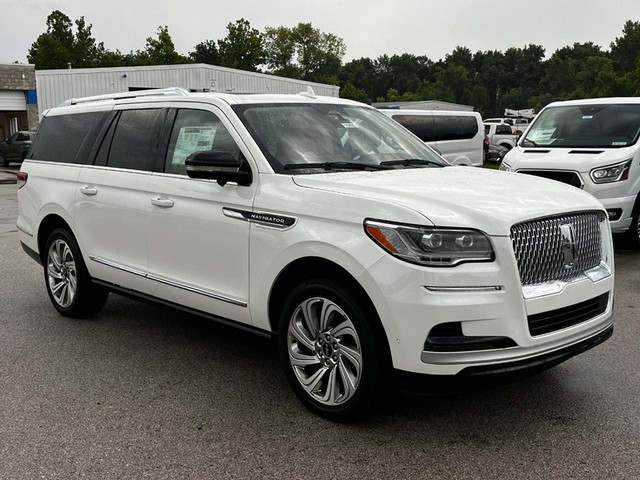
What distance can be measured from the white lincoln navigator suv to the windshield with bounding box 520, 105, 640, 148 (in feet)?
17.3

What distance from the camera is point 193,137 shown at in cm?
495

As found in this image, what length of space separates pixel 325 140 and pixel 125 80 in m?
36.8

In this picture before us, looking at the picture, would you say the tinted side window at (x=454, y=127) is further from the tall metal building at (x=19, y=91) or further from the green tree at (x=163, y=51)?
the green tree at (x=163, y=51)

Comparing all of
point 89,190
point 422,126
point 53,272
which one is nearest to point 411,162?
point 89,190

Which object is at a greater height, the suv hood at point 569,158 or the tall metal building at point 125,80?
the tall metal building at point 125,80

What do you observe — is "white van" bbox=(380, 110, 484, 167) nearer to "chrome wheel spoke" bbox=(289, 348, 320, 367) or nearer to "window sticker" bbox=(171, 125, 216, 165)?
"window sticker" bbox=(171, 125, 216, 165)

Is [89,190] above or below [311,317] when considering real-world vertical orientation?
above

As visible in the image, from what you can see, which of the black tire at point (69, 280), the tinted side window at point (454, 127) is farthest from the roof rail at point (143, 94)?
the tinted side window at point (454, 127)

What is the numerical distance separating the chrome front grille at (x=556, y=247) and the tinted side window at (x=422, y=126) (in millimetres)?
13909

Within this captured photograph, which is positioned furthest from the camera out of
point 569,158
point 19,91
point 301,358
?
point 19,91

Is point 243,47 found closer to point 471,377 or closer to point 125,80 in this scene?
point 125,80

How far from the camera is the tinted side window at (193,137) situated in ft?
15.3

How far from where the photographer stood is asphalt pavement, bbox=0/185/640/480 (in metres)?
3.40

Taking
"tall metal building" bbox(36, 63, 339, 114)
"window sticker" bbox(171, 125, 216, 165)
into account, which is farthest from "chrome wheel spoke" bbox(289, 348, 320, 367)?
"tall metal building" bbox(36, 63, 339, 114)
